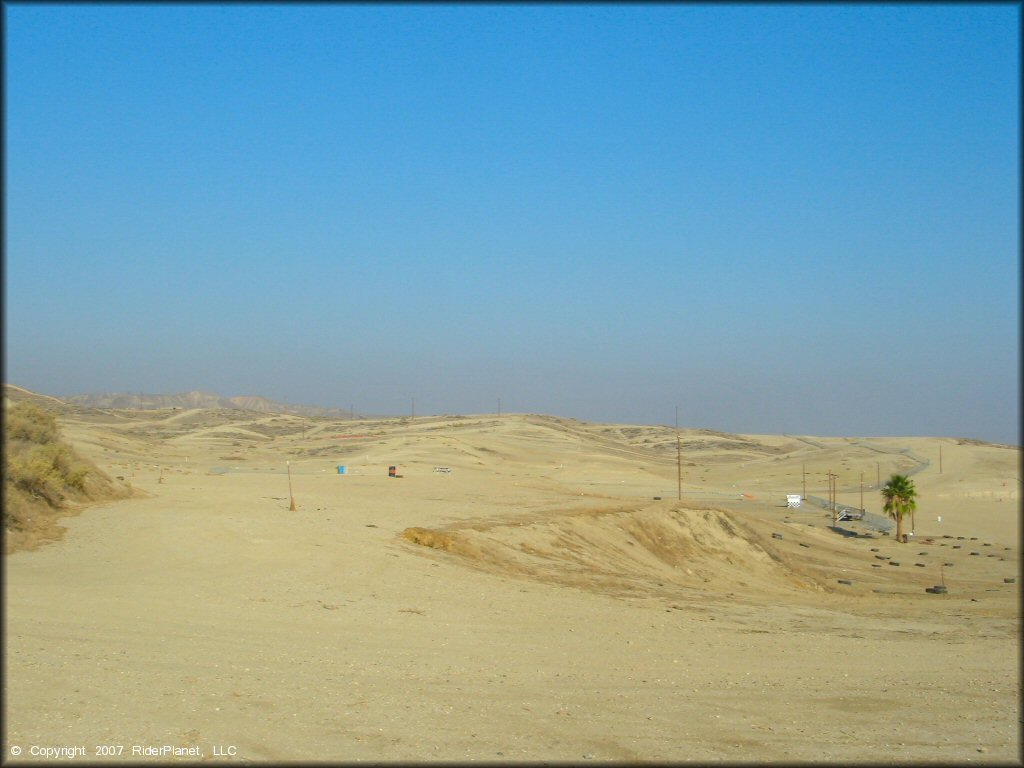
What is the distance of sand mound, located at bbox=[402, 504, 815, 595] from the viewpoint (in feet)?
94.4

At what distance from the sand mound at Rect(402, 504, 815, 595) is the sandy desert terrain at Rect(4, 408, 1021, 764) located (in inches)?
6.4

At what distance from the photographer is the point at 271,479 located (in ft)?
178

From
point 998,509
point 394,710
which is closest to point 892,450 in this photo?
point 998,509

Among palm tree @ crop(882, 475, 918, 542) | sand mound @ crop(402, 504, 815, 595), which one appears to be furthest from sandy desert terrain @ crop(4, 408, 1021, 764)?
palm tree @ crop(882, 475, 918, 542)

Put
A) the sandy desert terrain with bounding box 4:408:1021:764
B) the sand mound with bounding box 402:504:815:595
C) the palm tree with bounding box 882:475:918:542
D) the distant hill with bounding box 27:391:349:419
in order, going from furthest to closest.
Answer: the distant hill with bounding box 27:391:349:419
the palm tree with bounding box 882:475:918:542
the sand mound with bounding box 402:504:815:595
the sandy desert terrain with bounding box 4:408:1021:764

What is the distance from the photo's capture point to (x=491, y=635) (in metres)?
17.7

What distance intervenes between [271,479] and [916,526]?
4275 cm

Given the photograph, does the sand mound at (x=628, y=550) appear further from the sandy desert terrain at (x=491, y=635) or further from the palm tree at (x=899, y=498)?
the palm tree at (x=899, y=498)

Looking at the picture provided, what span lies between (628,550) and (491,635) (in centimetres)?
1928

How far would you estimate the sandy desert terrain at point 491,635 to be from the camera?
33.7 ft

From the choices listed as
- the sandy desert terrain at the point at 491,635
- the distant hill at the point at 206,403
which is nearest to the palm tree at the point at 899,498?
the sandy desert terrain at the point at 491,635

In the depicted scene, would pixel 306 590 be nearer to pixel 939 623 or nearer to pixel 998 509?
pixel 939 623

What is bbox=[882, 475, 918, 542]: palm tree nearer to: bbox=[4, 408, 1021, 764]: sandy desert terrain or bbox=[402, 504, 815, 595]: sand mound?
bbox=[4, 408, 1021, 764]: sandy desert terrain

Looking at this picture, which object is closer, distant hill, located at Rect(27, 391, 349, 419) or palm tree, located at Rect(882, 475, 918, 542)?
palm tree, located at Rect(882, 475, 918, 542)
